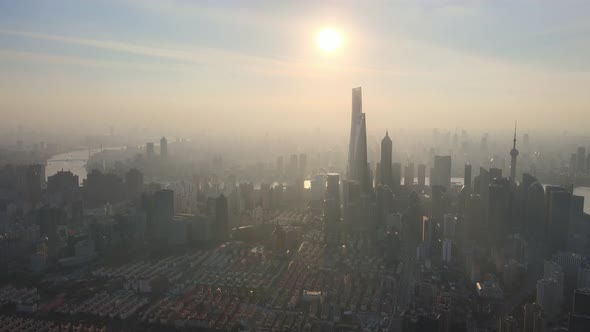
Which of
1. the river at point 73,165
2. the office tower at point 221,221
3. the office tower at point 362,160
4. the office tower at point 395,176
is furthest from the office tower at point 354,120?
the office tower at point 221,221

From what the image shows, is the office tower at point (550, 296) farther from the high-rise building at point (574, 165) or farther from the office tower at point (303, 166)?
the office tower at point (303, 166)

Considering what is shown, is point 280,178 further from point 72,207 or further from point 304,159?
point 72,207

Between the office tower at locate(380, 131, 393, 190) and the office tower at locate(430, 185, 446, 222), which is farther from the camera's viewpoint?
the office tower at locate(380, 131, 393, 190)

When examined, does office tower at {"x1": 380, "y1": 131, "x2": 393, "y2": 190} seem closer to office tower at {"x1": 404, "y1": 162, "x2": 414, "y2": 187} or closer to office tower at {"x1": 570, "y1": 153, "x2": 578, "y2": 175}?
office tower at {"x1": 404, "y1": 162, "x2": 414, "y2": 187}

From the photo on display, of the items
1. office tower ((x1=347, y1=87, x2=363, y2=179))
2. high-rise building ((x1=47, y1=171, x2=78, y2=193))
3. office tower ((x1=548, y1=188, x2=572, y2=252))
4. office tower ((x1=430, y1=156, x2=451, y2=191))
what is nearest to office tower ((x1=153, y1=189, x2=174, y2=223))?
high-rise building ((x1=47, y1=171, x2=78, y2=193))

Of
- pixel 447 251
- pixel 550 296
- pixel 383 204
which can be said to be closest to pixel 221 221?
pixel 383 204

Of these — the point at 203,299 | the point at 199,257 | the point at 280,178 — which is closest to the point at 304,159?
the point at 280,178
